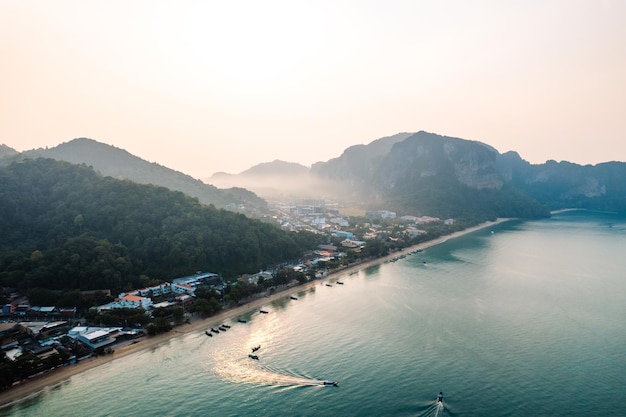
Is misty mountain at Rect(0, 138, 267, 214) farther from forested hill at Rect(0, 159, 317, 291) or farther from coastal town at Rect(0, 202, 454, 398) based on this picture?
coastal town at Rect(0, 202, 454, 398)

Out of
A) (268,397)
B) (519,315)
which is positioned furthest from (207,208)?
(519,315)

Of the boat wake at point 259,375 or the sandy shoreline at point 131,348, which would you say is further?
the boat wake at point 259,375

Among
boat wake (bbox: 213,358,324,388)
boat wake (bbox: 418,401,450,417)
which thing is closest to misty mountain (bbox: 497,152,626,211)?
boat wake (bbox: 418,401,450,417)

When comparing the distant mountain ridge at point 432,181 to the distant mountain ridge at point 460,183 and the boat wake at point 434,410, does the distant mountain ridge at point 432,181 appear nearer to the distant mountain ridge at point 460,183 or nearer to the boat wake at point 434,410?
the distant mountain ridge at point 460,183

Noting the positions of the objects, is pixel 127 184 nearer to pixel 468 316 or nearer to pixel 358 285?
pixel 358 285

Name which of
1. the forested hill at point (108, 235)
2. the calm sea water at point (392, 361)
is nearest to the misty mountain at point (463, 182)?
the forested hill at point (108, 235)

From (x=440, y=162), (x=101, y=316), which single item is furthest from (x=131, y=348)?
(x=440, y=162)
